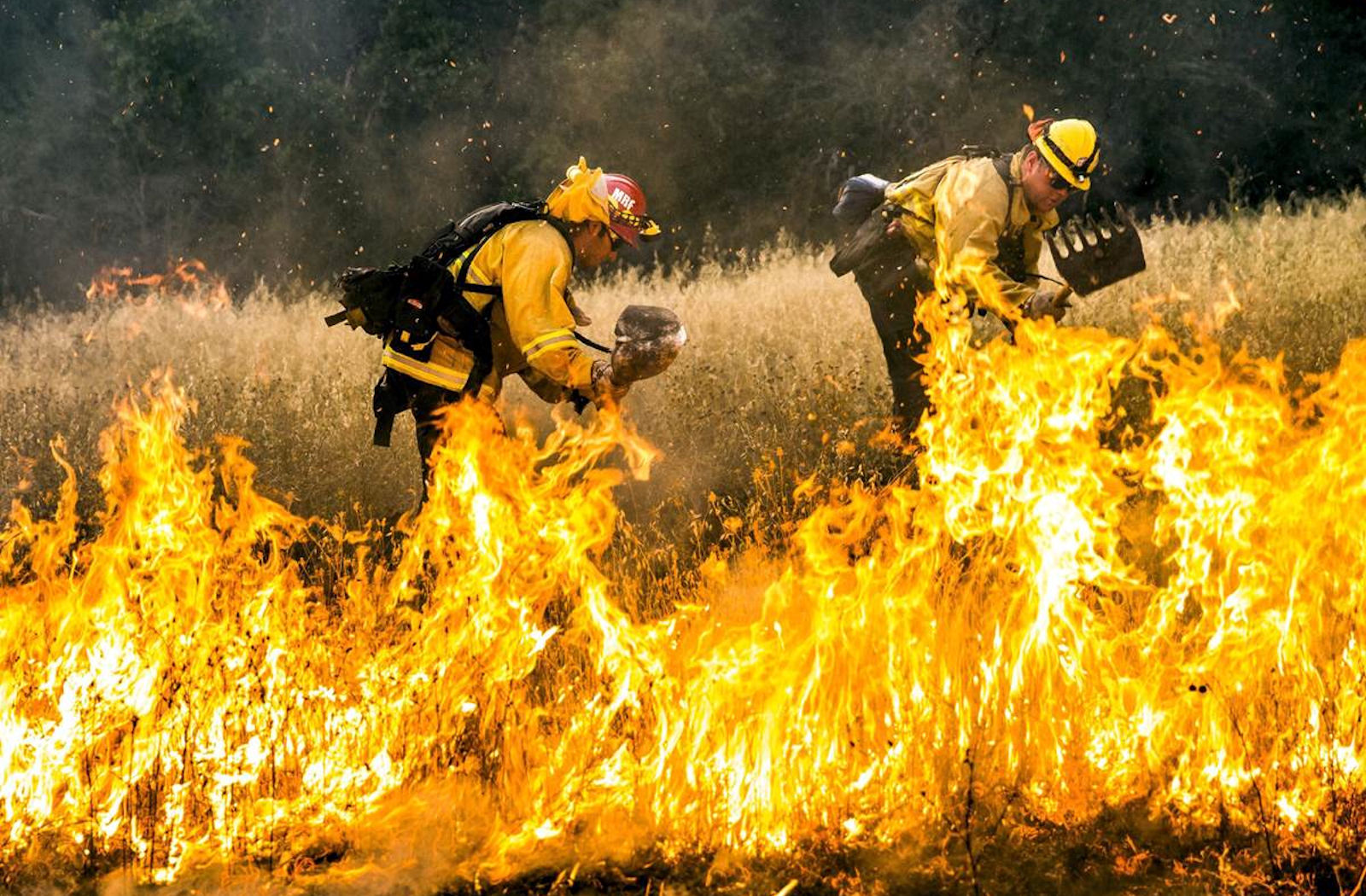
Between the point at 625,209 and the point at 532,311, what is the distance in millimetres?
554

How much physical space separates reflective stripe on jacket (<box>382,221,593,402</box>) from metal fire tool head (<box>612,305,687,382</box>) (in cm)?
12

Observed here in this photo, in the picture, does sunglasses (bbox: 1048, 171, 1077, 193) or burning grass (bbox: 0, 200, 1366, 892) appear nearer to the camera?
burning grass (bbox: 0, 200, 1366, 892)

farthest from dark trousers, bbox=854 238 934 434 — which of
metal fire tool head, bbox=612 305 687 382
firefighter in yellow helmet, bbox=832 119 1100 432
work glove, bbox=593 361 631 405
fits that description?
work glove, bbox=593 361 631 405

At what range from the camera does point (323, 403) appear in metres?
8.62

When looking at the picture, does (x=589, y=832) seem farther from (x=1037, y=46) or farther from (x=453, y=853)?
(x=1037, y=46)

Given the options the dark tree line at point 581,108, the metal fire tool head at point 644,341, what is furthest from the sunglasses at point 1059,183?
the dark tree line at point 581,108

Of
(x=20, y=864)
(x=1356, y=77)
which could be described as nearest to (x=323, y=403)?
(x=20, y=864)

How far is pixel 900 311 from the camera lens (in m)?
6.58

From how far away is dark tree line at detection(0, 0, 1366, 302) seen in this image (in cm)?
1747

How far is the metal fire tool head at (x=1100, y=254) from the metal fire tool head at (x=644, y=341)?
1941mm

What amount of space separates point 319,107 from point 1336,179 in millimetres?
13046

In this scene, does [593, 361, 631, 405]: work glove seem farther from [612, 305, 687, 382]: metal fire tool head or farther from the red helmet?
the red helmet

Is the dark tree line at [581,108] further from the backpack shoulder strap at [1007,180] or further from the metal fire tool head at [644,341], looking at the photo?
the metal fire tool head at [644,341]

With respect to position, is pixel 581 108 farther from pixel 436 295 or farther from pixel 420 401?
pixel 436 295
